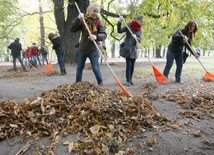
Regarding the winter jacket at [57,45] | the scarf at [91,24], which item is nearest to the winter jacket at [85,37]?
the scarf at [91,24]

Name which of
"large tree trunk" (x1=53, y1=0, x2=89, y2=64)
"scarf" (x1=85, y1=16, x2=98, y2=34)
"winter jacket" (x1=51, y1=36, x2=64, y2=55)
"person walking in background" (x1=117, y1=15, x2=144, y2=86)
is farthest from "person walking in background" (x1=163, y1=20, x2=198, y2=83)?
"large tree trunk" (x1=53, y1=0, x2=89, y2=64)

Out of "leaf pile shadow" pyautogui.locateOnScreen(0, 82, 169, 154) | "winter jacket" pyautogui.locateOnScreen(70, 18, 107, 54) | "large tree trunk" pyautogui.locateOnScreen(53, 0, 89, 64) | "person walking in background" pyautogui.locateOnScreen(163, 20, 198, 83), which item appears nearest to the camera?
"leaf pile shadow" pyautogui.locateOnScreen(0, 82, 169, 154)

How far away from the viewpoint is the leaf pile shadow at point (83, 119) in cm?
258

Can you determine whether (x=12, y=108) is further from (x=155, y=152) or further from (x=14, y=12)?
(x=14, y=12)

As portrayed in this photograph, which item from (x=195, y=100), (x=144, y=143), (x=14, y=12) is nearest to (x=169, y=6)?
(x=195, y=100)

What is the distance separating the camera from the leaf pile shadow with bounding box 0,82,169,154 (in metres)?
2.58

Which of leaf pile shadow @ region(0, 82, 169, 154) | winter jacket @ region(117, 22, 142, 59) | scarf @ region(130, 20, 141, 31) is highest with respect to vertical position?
scarf @ region(130, 20, 141, 31)

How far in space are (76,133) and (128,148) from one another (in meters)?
0.74

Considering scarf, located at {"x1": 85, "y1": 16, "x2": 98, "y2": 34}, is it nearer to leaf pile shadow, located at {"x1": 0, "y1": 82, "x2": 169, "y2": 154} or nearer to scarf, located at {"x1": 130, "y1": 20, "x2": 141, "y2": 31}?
scarf, located at {"x1": 130, "y1": 20, "x2": 141, "y2": 31}

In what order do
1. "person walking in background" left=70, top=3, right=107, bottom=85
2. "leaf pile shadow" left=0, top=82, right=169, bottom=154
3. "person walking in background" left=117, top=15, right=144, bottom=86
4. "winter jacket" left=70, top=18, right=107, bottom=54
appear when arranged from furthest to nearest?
"person walking in background" left=117, top=15, right=144, bottom=86, "winter jacket" left=70, top=18, right=107, bottom=54, "person walking in background" left=70, top=3, right=107, bottom=85, "leaf pile shadow" left=0, top=82, right=169, bottom=154

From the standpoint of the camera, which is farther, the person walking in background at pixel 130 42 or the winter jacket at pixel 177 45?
the winter jacket at pixel 177 45

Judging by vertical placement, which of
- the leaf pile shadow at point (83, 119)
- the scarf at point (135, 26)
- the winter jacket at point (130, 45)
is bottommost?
the leaf pile shadow at point (83, 119)

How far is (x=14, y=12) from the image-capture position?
15.8 meters

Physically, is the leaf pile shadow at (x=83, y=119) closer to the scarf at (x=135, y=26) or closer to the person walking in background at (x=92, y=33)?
the person walking in background at (x=92, y=33)
